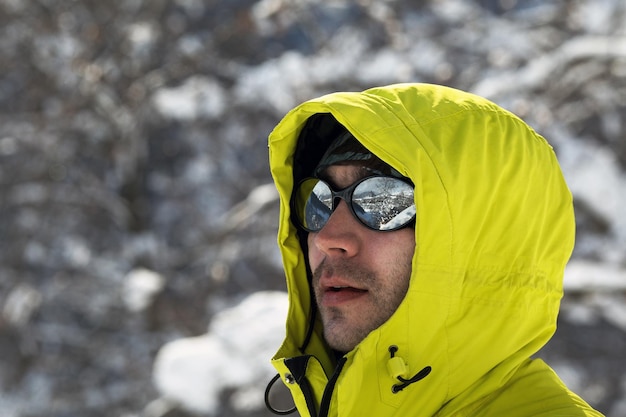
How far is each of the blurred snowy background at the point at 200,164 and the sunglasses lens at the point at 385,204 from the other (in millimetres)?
4484

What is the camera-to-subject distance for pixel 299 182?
177cm

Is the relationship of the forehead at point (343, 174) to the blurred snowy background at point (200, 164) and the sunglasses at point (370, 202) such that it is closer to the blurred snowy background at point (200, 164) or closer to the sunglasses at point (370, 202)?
the sunglasses at point (370, 202)

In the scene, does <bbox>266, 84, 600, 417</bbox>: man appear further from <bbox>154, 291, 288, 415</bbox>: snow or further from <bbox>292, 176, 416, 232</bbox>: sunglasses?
<bbox>154, 291, 288, 415</bbox>: snow

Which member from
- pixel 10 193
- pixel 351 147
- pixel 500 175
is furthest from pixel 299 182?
pixel 10 193

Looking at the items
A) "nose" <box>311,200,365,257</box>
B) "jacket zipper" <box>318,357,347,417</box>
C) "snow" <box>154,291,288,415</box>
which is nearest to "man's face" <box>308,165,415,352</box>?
"nose" <box>311,200,365,257</box>

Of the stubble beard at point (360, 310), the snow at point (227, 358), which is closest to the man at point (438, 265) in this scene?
the stubble beard at point (360, 310)

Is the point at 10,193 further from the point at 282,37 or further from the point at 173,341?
the point at 282,37

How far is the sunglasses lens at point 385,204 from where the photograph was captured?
4.78 ft

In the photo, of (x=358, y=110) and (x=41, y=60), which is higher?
(x=41, y=60)

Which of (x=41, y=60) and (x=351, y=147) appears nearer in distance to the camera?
(x=351, y=147)

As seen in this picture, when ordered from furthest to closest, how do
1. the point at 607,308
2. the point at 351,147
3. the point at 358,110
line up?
the point at 607,308 < the point at 351,147 < the point at 358,110

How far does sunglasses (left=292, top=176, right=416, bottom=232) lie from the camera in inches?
57.6

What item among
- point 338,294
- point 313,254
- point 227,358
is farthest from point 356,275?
point 227,358

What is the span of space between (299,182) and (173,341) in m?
5.26
